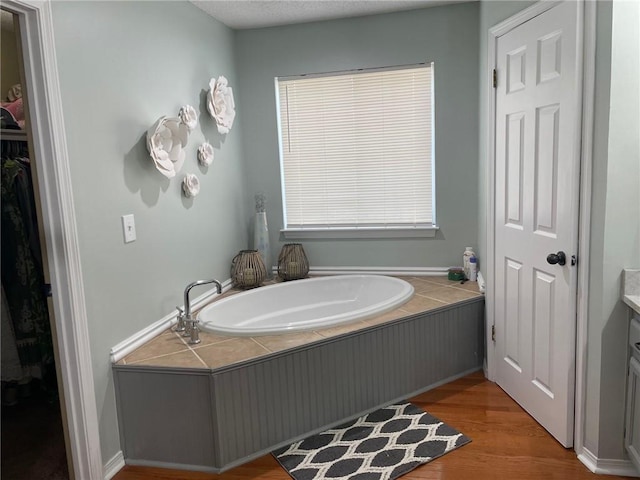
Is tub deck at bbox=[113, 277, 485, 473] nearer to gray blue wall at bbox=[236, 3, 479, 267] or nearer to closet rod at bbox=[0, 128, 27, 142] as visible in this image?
gray blue wall at bbox=[236, 3, 479, 267]

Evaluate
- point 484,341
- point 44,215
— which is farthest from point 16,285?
point 484,341

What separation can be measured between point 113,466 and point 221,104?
2.21 metres

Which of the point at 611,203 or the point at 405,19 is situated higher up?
the point at 405,19

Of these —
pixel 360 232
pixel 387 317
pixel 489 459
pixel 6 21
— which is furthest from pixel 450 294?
pixel 6 21

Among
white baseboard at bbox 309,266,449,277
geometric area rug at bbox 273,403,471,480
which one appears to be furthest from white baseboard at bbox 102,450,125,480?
white baseboard at bbox 309,266,449,277

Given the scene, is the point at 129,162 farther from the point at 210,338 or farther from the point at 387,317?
the point at 387,317

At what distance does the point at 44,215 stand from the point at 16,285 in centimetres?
89

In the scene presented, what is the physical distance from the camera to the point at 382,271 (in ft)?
12.3

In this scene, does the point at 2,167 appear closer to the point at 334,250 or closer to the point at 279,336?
the point at 279,336

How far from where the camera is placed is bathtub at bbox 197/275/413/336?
317 centimetres

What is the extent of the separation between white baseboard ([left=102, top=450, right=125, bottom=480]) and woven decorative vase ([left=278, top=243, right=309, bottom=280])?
66.4 inches

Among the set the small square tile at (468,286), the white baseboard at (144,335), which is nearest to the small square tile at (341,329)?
the white baseboard at (144,335)

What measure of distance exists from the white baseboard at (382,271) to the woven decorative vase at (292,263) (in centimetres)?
19

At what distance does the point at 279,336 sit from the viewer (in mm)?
2570
